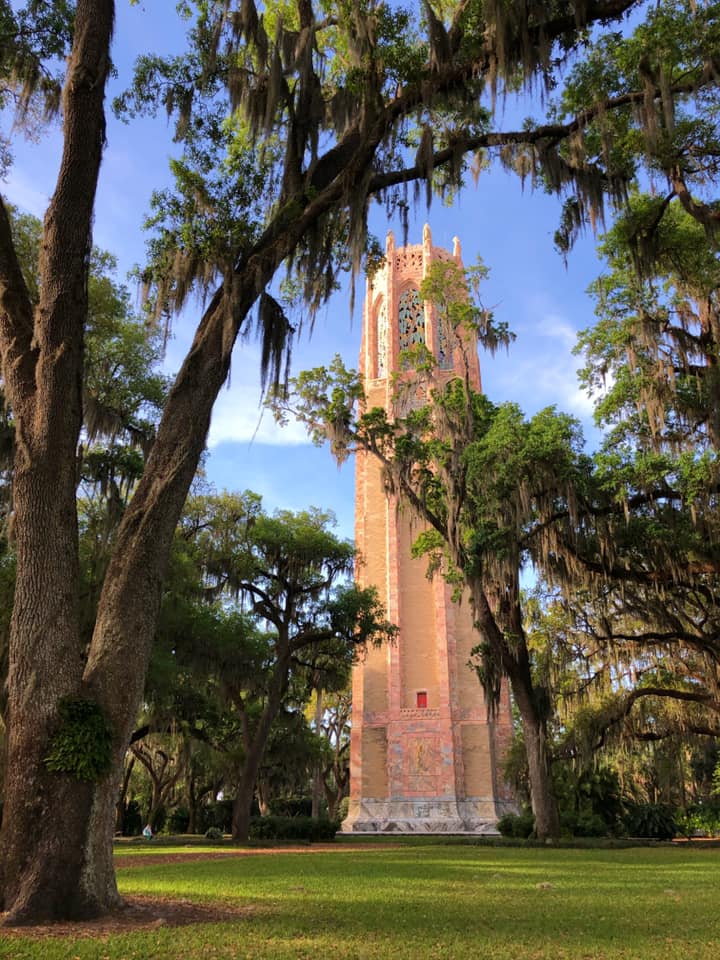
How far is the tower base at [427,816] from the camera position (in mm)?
27609

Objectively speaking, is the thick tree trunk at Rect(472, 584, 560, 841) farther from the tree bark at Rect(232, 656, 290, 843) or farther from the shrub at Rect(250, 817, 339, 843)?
the shrub at Rect(250, 817, 339, 843)

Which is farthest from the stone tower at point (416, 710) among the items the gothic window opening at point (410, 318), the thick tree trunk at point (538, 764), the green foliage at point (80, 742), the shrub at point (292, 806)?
the green foliage at point (80, 742)

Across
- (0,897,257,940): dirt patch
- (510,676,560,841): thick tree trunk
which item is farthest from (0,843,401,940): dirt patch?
(510,676,560,841): thick tree trunk

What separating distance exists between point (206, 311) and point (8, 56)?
168 inches

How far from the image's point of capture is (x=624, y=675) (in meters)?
20.1

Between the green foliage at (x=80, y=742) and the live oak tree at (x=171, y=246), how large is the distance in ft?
0.06

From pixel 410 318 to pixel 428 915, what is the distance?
33386mm

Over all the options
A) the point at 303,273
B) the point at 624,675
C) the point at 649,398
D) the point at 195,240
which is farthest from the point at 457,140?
the point at 624,675

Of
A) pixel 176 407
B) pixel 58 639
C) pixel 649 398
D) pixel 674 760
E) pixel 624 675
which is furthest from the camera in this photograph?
pixel 674 760

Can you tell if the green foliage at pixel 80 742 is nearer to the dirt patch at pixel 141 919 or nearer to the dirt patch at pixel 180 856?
the dirt patch at pixel 141 919

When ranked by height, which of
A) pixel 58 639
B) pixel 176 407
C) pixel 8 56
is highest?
pixel 8 56

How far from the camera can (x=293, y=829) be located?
69.4ft

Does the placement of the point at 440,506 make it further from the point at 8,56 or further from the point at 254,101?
the point at 8,56

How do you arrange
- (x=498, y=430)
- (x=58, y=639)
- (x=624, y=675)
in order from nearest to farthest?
(x=58, y=639)
(x=498, y=430)
(x=624, y=675)
